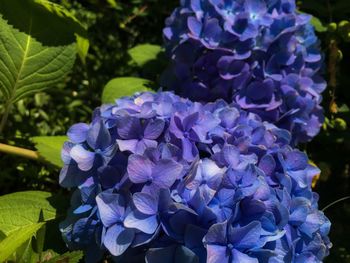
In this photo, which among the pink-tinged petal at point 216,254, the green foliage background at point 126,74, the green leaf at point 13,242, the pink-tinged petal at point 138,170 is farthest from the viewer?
the green foliage background at point 126,74

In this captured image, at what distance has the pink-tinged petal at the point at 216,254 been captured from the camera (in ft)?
3.55

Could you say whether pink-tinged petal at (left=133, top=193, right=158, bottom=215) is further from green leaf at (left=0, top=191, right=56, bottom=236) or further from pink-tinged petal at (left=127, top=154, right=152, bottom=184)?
green leaf at (left=0, top=191, right=56, bottom=236)

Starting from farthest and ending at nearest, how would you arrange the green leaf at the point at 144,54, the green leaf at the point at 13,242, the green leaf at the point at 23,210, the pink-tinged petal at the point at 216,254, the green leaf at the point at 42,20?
the green leaf at the point at 144,54 → the green leaf at the point at 42,20 → the green leaf at the point at 23,210 → the pink-tinged petal at the point at 216,254 → the green leaf at the point at 13,242

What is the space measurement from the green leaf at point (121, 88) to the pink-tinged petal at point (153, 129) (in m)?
0.51

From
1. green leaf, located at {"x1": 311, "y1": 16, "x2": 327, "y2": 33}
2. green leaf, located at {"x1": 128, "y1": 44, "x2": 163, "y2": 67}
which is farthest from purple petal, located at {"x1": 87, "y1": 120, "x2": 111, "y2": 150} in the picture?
green leaf, located at {"x1": 311, "y1": 16, "x2": 327, "y2": 33}

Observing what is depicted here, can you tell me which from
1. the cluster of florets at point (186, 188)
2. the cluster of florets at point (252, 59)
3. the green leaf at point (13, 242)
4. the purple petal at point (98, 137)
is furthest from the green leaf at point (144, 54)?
the green leaf at point (13, 242)

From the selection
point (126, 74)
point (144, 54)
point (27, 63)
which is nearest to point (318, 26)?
point (144, 54)

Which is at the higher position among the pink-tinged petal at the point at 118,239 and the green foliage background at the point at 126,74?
the pink-tinged petal at the point at 118,239

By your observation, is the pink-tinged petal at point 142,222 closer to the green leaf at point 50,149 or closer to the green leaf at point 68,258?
the green leaf at point 68,258

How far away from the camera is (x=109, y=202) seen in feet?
3.91

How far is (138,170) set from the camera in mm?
1188

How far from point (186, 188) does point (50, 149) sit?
575 mm

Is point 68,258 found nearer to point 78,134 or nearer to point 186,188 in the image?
point 186,188

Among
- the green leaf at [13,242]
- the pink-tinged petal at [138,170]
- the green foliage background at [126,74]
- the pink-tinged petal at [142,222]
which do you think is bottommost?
the green foliage background at [126,74]
